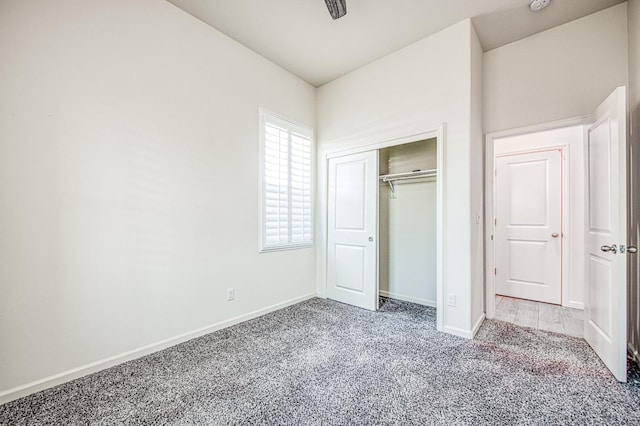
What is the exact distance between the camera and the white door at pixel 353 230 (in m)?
3.44

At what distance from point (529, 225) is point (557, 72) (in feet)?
6.82

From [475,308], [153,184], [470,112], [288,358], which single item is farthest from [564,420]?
[153,184]

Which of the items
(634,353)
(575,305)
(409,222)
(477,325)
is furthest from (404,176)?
(575,305)

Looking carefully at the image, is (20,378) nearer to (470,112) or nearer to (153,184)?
(153,184)

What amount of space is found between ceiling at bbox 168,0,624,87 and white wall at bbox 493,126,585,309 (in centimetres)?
134

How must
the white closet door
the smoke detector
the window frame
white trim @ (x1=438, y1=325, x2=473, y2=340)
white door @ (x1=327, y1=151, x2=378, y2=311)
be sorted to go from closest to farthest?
the white closet door < the smoke detector < white trim @ (x1=438, y1=325, x2=473, y2=340) < the window frame < white door @ (x1=327, y1=151, x2=378, y2=311)

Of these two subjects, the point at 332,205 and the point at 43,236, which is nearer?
the point at 43,236

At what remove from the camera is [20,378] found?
1.76m

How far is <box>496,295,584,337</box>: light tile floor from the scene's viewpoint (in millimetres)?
2875

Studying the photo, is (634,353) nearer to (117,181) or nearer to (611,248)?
(611,248)

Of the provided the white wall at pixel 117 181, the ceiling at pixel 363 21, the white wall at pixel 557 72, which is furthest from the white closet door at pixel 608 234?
the white wall at pixel 117 181

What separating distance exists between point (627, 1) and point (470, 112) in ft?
4.99

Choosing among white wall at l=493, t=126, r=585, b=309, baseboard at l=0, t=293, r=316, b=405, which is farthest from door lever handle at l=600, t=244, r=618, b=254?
baseboard at l=0, t=293, r=316, b=405

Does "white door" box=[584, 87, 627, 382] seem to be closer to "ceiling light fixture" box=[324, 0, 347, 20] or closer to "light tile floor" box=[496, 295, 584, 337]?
"light tile floor" box=[496, 295, 584, 337]
